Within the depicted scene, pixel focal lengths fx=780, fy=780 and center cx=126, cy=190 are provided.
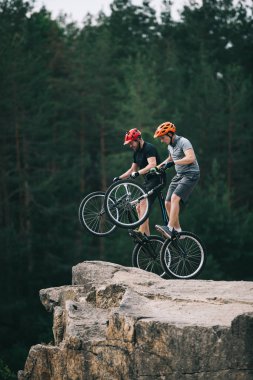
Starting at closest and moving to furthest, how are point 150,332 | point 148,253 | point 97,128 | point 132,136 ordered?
1. point 150,332
2. point 132,136
3. point 148,253
4. point 97,128

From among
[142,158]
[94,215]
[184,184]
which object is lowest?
[94,215]

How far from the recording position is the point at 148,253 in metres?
14.1

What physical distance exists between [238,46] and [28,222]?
18983mm

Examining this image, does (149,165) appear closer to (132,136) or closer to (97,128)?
(132,136)

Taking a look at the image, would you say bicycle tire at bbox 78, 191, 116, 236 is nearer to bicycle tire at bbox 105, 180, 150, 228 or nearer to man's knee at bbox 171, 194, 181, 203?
bicycle tire at bbox 105, 180, 150, 228

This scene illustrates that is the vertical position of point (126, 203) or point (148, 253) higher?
point (126, 203)

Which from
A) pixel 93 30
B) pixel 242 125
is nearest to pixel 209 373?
pixel 242 125

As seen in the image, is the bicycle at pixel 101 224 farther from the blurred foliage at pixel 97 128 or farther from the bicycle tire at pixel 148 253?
the blurred foliage at pixel 97 128

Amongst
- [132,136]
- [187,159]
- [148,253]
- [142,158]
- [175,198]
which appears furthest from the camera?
[148,253]

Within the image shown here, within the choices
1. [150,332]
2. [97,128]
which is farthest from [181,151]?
[97,128]

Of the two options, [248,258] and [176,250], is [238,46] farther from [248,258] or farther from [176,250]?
[176,250]

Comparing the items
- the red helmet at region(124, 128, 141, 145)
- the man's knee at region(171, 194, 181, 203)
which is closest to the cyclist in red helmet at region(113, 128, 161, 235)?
the red helmet at region(124, 128, 141, 145)

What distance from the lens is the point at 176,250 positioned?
13.4 metres

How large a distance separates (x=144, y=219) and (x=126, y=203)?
0.42 m
